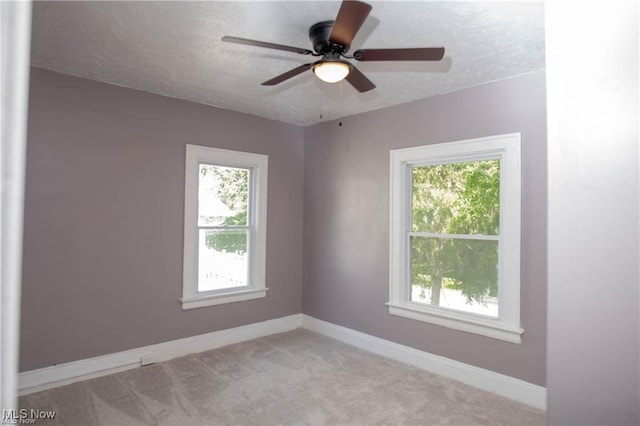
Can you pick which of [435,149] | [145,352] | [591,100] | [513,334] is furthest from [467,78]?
[145,352]

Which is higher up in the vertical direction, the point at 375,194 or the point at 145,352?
the point at 375,194

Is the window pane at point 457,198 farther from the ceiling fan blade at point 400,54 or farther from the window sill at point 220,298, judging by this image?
the window sill at point 220,298

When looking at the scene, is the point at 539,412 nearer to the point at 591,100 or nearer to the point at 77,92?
the point at 591,100

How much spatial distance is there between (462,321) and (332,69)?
236 centimetres

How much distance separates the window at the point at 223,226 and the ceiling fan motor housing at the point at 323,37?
2046 mm

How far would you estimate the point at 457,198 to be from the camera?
3432 millimetres

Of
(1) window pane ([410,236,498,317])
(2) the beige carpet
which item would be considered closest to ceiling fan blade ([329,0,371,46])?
(1) window pane ([410,236,498,317])

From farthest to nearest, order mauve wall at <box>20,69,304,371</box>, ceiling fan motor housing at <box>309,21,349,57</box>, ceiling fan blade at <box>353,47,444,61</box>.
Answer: mauve wall at <box>20,69,304,371</box>, ceiling fan motor housing at <box>309,21,349,57</box>, ceiling fan blade at <box>353,47,444,61</box>

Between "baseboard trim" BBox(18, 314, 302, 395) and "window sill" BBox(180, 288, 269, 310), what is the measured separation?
0.31 meters

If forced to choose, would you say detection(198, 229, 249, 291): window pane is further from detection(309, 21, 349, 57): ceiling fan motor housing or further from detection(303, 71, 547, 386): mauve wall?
detection(309, 21, 349, 57): ceiling fan motor housing

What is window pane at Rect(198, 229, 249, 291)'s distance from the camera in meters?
Result: 3.96

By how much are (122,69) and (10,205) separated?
3054 millimetres

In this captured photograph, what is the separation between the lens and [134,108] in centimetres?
345

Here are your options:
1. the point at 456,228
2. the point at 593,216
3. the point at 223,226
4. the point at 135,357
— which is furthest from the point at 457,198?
the point at 135,357
